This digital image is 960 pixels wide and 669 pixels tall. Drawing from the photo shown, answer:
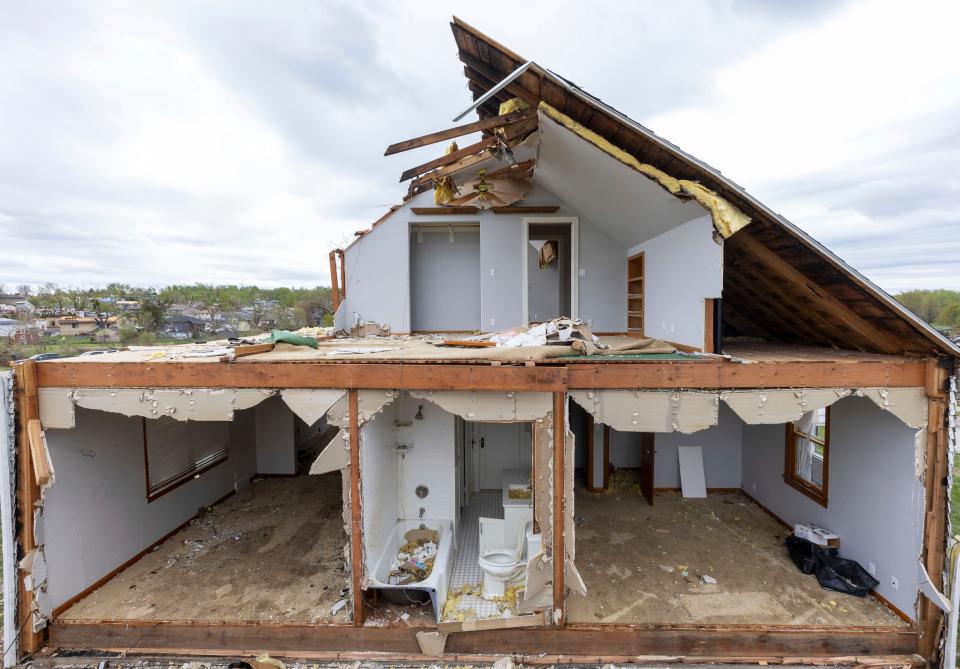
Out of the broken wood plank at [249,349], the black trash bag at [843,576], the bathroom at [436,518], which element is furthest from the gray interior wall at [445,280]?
the black trash bag at [843,576]

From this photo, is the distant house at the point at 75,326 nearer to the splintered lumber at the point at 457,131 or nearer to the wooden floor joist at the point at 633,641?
the splintered lumber at the point at 457,131

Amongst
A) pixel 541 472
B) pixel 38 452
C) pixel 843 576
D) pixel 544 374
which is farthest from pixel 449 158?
pixel 843 576

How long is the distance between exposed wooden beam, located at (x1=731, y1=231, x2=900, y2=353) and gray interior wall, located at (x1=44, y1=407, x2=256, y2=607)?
789 cm

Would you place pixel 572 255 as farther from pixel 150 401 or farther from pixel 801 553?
pixel 150 401

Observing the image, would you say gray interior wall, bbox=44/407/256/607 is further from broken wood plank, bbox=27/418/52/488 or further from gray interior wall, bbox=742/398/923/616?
gray interior wall, bbox=742/398/923/616

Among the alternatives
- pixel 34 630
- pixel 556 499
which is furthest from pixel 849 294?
pixel 34 630

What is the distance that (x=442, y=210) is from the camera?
750 cm

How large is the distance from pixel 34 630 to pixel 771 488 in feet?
31.7

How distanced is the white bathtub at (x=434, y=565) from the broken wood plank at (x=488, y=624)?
166mm

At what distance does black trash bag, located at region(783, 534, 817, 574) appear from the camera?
5004mm

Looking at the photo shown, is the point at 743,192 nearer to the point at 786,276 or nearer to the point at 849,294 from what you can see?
the point at 786,276

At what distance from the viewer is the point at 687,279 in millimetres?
5000

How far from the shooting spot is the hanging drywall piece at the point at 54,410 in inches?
165

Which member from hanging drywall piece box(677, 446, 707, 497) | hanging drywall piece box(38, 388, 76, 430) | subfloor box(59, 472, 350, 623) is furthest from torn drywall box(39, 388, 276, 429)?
hanging drywall piece box(677, 446, 707, 497)
